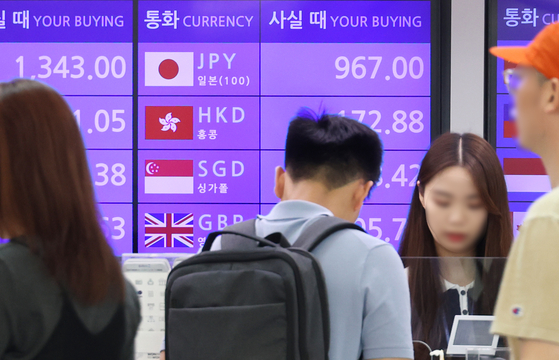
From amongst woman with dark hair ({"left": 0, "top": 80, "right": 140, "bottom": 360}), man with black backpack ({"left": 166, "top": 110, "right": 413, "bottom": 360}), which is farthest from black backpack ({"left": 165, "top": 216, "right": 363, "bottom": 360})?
woman with dark hair ({"left": 0, "top": 80, "right": 140, "bottom": 360})

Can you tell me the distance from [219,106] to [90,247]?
7.94 ft

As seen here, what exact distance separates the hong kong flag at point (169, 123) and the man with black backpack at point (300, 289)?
2059mm

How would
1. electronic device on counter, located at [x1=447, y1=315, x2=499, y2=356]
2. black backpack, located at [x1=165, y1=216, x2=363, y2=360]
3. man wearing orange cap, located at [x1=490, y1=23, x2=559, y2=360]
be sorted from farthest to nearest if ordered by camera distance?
electronic device on counter, located at [x1=447, y1=315, x2=499, y2=356]
black backpack, located at [x1=165, y1=216, x2=363, y2=360]
man wearing orange cap, located at [x1=490, y1=23, x2=559, y2=360]

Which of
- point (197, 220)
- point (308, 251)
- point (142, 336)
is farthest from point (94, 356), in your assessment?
point (197, 220)

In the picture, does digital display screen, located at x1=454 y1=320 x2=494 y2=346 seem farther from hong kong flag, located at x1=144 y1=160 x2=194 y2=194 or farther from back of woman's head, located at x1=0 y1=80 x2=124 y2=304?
hong kong flag, located at x1=144 y1=160 x2=194 y2=194

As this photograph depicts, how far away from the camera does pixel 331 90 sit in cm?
319

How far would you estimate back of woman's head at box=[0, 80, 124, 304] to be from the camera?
767 millimetres

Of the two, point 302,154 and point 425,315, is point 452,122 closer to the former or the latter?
point 425,315

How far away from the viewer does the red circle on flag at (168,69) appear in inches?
124

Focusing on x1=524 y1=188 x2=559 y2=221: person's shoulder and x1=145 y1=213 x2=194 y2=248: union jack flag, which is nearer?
x1=524 y1=188 x2=559 y2=221: person's shoulder

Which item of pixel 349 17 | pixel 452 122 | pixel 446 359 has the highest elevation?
pixel 349 17

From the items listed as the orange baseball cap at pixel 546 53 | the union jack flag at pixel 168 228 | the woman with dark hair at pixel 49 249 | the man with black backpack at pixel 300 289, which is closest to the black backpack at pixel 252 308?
the man with black backpack at pixel 300 289

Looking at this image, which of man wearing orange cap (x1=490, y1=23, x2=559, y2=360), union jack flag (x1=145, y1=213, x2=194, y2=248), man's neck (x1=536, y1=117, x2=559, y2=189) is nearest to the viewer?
man wearing orange cap (x1=490, y1=23, x2=559, y2=360)

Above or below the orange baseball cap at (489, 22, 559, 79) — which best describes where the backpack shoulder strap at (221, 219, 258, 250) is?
below
